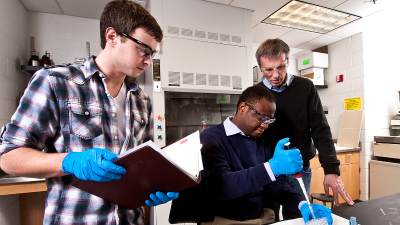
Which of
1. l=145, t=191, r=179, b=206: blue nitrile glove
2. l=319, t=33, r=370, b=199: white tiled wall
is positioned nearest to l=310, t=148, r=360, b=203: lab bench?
l=319, t=33, r=370, b=199: white tiled wall

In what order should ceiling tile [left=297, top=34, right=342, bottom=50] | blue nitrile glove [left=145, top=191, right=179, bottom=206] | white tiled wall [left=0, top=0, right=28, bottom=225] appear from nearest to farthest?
blue nitrile glove [left=145, top=191, right=179, bottom=206], white tiled wall [left=0, top=0, right=28, bottom=225], ceiling tile [left=297, top=34, right=342, bottom=50]

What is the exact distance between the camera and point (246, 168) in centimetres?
119

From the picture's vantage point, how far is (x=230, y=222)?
1.10 m

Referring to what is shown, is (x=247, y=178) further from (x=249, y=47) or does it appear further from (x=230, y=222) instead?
(x=249, y=47)

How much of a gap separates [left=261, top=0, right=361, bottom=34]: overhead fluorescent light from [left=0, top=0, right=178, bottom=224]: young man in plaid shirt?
2334mm

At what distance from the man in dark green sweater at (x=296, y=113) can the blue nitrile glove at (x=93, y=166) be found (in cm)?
96

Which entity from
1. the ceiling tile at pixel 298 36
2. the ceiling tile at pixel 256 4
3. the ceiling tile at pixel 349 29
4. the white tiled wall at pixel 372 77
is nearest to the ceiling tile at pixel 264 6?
the ceiling tile at pixel 256 4

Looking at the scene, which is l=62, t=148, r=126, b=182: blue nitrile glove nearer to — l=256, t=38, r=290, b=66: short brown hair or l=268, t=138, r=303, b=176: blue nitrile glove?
l=268, t=138, r=303, b=176: blue nitrile glove

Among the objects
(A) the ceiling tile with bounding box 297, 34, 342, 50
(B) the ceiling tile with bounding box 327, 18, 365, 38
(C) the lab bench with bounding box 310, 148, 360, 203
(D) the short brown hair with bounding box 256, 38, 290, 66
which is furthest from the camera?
(A) the ceiling tile with bounding box 297, 34, 342, 50

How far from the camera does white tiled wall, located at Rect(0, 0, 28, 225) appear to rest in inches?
79.6

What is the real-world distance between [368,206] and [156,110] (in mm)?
1879

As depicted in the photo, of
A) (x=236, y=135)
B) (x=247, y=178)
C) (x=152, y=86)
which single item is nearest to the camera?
(x=247, y=178)

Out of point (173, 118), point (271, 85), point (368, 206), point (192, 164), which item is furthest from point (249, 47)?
point (192, 164)

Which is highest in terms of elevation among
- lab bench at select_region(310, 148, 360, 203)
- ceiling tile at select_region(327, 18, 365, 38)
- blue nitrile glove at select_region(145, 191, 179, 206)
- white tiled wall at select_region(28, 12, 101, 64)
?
ceiling tile at select_region(327, 18, 365, 38)
